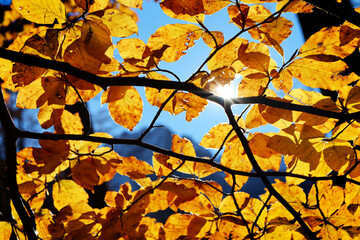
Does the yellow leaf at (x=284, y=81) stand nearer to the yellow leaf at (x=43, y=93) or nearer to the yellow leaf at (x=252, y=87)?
the yellow leaf at (x=252, y=87)

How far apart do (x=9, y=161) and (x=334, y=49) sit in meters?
0.97

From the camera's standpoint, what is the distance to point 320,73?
2.18 ft

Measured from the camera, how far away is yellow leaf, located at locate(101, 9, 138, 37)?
60 centimetres

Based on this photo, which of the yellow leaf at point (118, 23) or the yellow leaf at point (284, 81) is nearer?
the yellow leaf at point (118, 23)

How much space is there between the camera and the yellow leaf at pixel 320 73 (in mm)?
662

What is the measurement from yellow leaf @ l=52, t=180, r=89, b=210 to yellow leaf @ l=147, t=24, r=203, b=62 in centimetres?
58

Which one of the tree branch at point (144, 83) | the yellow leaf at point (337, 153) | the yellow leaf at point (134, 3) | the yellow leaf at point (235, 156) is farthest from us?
the yellow leaf at point (235, 156)

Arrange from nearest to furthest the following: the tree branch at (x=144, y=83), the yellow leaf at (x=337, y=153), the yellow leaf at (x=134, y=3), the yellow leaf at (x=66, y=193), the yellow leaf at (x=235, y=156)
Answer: the tree branch at (x=144, y=83)
the yellow leaf at (x=134, y=3)
the yellow leaf at (x=337, y=153)
the yellow leaf at (x=235, y=156)
the yellow leaf at (x=66, y=193)

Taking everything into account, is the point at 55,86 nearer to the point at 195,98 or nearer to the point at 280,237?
the point at 195,98

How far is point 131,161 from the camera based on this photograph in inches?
32.3

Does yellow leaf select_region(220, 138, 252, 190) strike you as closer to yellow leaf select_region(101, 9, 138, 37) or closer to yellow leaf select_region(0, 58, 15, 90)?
yellow leaf select_region(101, 9, 138, 37)

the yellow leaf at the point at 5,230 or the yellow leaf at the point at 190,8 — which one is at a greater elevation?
the yellow leaf at the point at 190,8

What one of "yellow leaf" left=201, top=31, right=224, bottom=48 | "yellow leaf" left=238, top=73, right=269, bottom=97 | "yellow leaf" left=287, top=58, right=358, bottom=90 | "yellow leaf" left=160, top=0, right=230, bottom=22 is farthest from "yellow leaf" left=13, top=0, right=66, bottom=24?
"yellow leaf" left=287, top=58, right=358, bottom=90

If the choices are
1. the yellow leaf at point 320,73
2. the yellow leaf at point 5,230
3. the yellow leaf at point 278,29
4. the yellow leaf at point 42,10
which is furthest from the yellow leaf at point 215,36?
the yellow leaf at point 5,230
